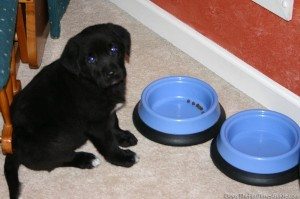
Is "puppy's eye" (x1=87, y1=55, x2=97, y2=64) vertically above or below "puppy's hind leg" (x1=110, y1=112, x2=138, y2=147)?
above

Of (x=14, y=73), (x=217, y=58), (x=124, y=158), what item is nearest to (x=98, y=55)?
(x=124, y=158)

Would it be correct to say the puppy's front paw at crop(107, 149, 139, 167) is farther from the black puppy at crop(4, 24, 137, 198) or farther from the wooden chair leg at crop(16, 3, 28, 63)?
the wooden chair leg at crop(16, 3, 28, 63)

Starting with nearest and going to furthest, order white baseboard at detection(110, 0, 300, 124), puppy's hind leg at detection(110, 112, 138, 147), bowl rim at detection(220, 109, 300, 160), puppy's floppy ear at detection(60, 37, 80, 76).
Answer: puppy's floppy ear at detection(60, 37, 80, 76) < bowl rim at detection(220, 109, 300, 160) < puppy's hind leg at detection(110, 112, 138, 147) < white baseboard at detection(110, 0, 300, 124)

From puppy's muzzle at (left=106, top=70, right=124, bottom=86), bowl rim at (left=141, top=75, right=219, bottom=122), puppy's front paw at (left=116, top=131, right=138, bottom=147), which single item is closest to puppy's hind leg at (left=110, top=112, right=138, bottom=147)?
puppy's front paw at (left=116, top=131, right=138, bottom=147)

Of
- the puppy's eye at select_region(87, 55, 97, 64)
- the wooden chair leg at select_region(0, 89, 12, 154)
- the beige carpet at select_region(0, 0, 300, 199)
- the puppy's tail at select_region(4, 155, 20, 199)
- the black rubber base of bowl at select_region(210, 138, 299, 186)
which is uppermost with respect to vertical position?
the puppy's eye at select_region(87, 55, 97, 64)

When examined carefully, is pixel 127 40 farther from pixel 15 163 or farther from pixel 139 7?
pixel 139 7
